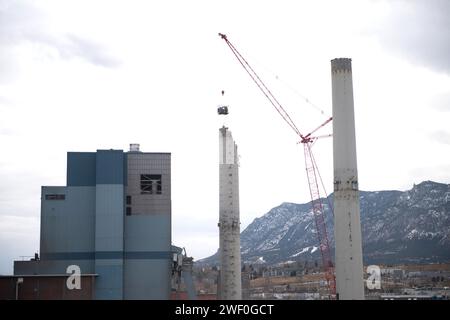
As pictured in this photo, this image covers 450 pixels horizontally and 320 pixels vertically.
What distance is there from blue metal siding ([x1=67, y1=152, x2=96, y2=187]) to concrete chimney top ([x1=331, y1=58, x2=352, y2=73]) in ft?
134

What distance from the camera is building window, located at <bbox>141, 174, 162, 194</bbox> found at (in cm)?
10738

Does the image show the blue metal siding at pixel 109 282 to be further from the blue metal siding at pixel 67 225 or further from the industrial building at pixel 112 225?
the blue metal siding at pixel 67 225

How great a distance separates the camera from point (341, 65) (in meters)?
95.4

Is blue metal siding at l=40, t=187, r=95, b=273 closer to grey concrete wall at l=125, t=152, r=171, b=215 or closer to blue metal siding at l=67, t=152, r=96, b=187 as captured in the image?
blue metal siding at l=67, t=152, r=96, b=187

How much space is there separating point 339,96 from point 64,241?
48333 mm

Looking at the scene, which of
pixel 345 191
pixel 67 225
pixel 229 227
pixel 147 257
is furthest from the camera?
pixel 229 227

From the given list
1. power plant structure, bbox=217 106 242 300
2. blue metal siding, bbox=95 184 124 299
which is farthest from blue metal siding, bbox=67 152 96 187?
power plant structure, bbox=217 106 242 300

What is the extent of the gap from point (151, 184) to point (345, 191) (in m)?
32.7

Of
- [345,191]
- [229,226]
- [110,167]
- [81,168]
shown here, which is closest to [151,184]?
[110,167]

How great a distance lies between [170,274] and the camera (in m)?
105

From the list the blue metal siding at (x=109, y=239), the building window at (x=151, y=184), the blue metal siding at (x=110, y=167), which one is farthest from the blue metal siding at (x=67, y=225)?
the building window at (x=151, y=184)

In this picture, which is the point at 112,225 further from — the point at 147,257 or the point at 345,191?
the point at 345,191
